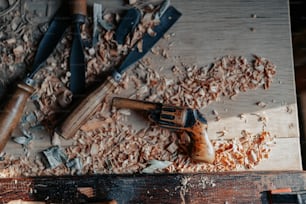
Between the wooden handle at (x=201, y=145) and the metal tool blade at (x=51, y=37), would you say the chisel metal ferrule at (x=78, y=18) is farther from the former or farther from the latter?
the wooden handle at (x=201, y=145)

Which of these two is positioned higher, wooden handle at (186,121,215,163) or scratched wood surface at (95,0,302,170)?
scratched wood surface at (95,0,302,170)

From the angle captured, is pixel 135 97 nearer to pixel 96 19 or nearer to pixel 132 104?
pixel 132 104

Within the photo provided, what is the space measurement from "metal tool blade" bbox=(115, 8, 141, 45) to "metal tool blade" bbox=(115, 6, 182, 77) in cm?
4

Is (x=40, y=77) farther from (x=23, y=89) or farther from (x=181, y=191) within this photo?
(x=181, y=191)

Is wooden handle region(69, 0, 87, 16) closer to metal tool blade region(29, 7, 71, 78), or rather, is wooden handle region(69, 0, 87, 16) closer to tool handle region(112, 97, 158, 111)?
metal tool blade region(29, 7, 71, 78)

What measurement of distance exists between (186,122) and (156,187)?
156mm

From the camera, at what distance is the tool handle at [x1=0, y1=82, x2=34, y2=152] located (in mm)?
920

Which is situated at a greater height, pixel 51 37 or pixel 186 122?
pixel 51 37

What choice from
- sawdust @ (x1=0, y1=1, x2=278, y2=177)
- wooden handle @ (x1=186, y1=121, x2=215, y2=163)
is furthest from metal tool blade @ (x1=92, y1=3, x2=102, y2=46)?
wooden handle @ (x1=186, y1=121, x2=215, y2=163)

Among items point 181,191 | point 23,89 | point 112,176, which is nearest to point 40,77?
point 23,89

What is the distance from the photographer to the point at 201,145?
3.12ft

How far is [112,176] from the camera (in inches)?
36.9

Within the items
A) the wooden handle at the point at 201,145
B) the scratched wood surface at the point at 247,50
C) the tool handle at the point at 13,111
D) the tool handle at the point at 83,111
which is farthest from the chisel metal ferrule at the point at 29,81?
the wooden handle at the point at 201,145

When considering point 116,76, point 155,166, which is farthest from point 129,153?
point 116,76
